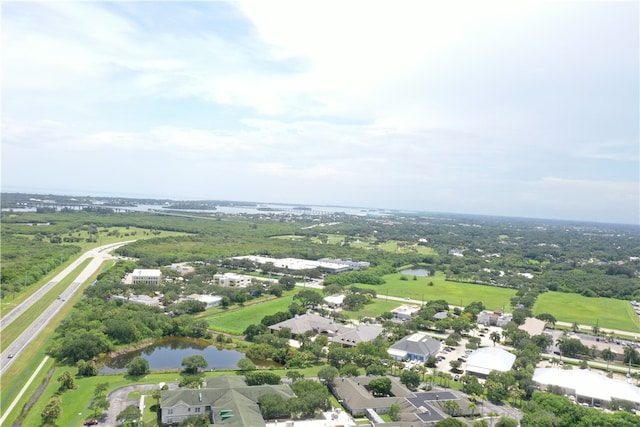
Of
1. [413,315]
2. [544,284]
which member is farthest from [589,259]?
[413,315]

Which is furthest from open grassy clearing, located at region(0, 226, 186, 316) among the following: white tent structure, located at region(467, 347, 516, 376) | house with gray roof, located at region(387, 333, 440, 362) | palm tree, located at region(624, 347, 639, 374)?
palm tree, located at region(624, 347, 639, 374)

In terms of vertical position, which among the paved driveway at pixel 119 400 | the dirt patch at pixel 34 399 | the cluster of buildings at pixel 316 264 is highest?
the cluster of buildings at pixel 316 264

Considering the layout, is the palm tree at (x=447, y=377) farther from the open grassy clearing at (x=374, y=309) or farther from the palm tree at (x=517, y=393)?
the open grassy clearing at (x=374, y=309)

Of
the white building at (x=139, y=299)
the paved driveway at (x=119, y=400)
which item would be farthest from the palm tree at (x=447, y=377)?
the white building at (x=139, y=299)

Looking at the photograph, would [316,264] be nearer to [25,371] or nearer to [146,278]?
[146,278]

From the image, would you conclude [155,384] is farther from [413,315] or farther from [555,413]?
[413,315]

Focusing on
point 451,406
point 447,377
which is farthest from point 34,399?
point 447,377
